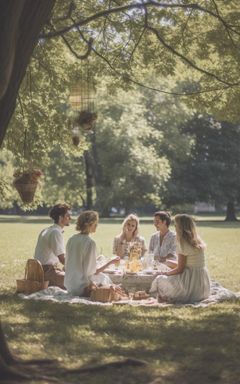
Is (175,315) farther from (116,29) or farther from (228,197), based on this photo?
(228,197)

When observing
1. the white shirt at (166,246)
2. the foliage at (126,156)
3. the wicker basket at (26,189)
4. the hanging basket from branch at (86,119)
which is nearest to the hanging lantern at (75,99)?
the hanging basket from branch at (86,119)

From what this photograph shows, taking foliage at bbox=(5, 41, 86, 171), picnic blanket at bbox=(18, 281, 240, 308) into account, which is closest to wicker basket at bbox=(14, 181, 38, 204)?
picnic blanket at bbox=(18, 281, 240, 308)

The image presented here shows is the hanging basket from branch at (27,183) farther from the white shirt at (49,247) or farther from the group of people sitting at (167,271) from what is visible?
the group of people sitting at (167,271)

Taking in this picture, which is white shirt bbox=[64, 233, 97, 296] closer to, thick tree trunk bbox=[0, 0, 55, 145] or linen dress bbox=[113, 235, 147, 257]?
linen dress bbox=[113, 235, 147, 257]

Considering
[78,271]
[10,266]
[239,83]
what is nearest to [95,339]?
[78,271]

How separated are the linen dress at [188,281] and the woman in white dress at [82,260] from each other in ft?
3.15

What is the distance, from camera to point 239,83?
38.1 ft

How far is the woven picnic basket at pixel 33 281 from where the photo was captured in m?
10.3

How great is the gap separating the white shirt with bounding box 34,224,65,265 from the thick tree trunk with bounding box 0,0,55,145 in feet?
17.0

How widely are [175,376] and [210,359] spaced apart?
0.75 metres

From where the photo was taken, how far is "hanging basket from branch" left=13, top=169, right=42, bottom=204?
409 inches

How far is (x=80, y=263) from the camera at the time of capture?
9797 mm

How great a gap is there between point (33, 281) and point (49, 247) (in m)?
0.65

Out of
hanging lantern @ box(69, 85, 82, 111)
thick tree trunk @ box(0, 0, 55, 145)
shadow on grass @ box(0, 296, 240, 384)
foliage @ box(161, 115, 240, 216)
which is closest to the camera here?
thick tree trunk @ box(0, 0, 55, 145)
